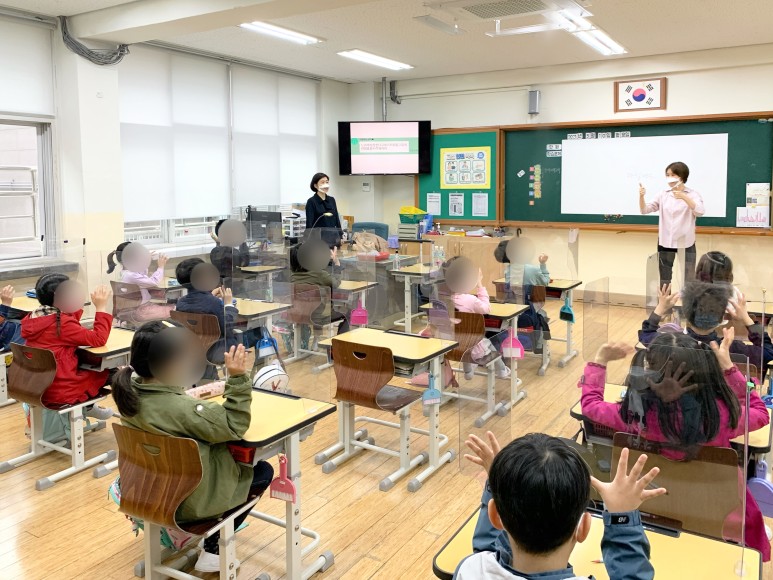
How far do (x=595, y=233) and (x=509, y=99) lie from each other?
2.03 meters

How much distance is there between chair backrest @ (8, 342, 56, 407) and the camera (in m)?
3.25

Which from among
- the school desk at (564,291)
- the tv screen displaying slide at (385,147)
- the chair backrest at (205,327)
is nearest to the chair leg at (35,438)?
the chair backrest at (205,327)

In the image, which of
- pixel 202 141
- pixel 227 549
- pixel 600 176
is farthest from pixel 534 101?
pixel 227 549

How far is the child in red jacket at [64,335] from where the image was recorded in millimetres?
3340

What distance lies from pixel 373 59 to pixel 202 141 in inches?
84.6

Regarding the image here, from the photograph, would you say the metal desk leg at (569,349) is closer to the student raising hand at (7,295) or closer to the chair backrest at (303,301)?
the chair backrest at (303,301)

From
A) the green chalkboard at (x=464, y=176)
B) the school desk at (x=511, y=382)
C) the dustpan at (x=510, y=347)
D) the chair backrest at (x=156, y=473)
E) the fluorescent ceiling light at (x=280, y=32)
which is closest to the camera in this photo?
the chair backrest at (x=156, y=473)

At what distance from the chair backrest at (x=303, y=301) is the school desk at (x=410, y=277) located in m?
1.30

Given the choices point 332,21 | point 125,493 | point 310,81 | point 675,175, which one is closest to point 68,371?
point 125,493

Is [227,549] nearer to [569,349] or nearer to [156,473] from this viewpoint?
[156,473]

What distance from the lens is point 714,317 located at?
3012 millimetres

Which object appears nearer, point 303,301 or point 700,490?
point 700,490

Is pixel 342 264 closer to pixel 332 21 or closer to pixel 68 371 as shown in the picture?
pixel 332 21

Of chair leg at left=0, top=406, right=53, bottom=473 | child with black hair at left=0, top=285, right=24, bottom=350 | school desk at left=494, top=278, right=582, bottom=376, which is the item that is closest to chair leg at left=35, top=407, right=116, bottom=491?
chair leg at left=0, top=406, right=53, bottom=473
